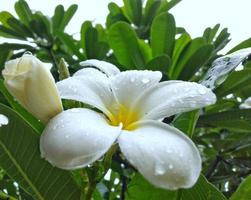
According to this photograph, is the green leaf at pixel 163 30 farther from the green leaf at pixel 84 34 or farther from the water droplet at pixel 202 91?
the water droplet at pixel 202 91

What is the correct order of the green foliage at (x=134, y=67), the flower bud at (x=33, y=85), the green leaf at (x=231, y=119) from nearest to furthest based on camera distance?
the flower bud at (x=33, y=85) < the green foliage at (x=134, y=67) < the green leaf at (x=231, y=119)

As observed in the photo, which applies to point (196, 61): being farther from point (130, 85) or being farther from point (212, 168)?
point (130, 85)

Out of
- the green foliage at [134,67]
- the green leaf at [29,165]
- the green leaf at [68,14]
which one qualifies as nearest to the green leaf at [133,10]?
the green foliage at [134,67]

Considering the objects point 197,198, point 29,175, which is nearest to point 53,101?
point 29,175

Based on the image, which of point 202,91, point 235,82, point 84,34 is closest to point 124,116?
point 202,91

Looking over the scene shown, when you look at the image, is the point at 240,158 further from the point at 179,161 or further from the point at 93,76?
the point at 179,161

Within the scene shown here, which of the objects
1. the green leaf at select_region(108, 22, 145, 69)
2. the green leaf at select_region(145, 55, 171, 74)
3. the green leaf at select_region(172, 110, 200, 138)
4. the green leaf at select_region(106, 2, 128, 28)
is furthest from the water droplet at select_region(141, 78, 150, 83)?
the green leaf at select_region(106, 2, 128, 28)
